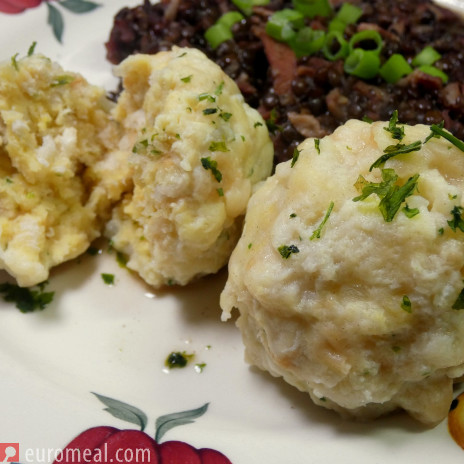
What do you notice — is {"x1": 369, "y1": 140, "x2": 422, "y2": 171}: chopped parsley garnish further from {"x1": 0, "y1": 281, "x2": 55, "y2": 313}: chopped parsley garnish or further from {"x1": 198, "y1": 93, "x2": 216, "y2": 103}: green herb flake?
{"x1": 0, "y1": 281, "x2": 55, "y2": 313}: chopped parsley garnish

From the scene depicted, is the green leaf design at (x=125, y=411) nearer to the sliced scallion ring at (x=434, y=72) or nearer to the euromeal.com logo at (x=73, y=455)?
the euromeal.com logo at (x=73, y=455)

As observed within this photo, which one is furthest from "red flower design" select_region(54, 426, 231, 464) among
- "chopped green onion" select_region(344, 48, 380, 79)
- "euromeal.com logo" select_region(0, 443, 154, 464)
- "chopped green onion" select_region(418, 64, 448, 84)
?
"chopped green onion" select_region(418, 64, 448, 84)

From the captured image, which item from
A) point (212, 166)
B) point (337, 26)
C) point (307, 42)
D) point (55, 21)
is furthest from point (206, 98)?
point (55, 21)

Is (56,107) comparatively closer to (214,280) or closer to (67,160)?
(67,160)

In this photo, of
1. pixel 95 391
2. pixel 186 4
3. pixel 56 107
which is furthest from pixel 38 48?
pixel 95 391

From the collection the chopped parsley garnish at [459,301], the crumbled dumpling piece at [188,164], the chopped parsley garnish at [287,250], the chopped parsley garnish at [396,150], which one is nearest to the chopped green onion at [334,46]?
the crumbled dumpling piece at [188,164]

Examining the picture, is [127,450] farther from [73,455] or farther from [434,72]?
[434,72]
